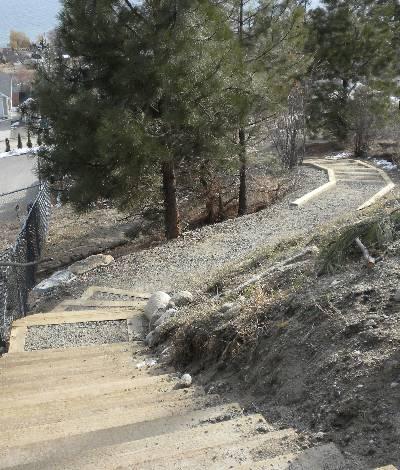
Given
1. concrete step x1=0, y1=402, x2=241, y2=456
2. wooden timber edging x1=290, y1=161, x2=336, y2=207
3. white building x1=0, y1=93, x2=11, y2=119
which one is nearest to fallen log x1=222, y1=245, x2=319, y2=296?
concrete step x1=0, y1=402, x2=241, y2=456

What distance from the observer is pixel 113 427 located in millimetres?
3330

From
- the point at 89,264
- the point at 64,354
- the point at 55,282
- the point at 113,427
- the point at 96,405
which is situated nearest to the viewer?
the point at 113,427

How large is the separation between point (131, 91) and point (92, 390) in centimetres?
729

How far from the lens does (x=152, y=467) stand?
2.56 m

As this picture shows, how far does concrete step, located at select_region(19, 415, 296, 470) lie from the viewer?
103 inches

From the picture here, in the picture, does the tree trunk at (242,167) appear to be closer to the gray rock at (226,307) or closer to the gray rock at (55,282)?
the gray rock at (55,282)

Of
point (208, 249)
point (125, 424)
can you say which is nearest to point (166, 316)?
point (125, 424)

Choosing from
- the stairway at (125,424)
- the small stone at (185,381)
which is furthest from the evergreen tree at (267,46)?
the small stone at (185,381)

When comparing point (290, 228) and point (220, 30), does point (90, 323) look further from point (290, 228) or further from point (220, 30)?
point (220, 30)

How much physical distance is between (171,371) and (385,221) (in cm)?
243

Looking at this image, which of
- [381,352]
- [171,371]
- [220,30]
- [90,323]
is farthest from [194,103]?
[381,352]

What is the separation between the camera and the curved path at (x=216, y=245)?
979 centimetres

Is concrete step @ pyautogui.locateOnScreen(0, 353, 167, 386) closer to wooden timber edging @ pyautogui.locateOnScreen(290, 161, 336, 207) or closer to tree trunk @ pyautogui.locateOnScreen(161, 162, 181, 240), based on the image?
tree trunk @ pyautogui.locateOnScreen(161, 162, 181, 240)

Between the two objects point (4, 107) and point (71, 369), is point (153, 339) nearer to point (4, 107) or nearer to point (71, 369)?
point (71, 369)
